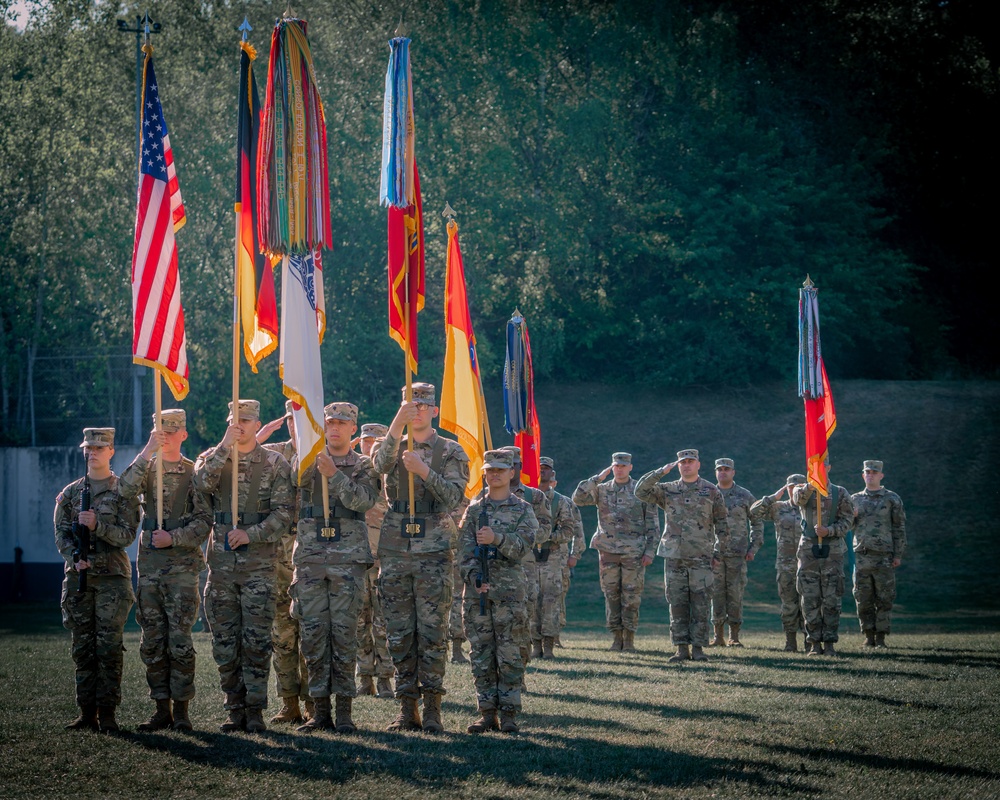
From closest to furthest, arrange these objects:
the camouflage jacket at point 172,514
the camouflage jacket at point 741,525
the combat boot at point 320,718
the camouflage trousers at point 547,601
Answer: the combat boot at point 320,718 → the camouflage jacket at point 172,514 → the camouflage trousers at point 547,601 → the camouflage jacket at point 741,525

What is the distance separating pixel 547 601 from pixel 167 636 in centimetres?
656

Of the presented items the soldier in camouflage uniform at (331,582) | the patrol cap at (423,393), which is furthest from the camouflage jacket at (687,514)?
the soldier in camouflage uniform at (331,582)

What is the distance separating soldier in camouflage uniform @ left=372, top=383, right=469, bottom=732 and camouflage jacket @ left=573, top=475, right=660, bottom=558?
640cm

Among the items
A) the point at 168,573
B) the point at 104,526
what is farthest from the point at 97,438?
the point at 168,573

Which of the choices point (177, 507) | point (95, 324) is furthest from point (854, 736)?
point (95, 324)

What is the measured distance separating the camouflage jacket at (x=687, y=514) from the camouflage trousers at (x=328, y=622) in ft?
20.9

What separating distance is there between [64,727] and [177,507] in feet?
6.51

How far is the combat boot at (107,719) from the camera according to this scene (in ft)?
31.0

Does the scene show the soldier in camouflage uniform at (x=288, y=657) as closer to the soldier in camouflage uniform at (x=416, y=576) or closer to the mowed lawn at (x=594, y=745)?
the mowed lawn at (x=594, y=745)

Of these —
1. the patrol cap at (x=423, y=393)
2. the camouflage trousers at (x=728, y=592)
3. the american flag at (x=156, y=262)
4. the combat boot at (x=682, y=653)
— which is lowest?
the combat boot at (x=682, y=653)

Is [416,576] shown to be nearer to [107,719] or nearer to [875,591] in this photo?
[107,719]

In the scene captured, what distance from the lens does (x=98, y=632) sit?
9656mm

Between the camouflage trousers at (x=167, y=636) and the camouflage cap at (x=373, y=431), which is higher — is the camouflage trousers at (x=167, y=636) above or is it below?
below

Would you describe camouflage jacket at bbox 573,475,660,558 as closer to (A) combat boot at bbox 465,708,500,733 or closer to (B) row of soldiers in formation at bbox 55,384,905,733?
(B) row of soldiers in formation at bbox 55,384,905,733
